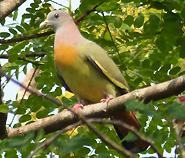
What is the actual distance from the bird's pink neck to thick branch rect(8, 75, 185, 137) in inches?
33.6

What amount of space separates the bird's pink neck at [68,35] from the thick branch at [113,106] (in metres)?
0.85

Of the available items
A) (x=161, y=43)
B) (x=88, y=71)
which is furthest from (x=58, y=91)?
(x=161, y=43)

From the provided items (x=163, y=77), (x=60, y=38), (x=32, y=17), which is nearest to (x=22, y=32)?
(x=32, y=17)

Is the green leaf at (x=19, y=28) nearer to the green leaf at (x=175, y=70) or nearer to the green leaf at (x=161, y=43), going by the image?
the green leaf at (x=161, y=43)

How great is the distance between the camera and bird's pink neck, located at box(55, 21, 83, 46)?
3.23 metres

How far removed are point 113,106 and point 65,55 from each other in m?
0.93

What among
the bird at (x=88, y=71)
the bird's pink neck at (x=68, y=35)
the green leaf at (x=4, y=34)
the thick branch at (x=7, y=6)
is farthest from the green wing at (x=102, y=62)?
the green leaf at (x=4, y=34)

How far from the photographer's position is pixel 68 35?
3.34 metres

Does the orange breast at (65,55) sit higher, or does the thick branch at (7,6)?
the thick branch at (7,6)

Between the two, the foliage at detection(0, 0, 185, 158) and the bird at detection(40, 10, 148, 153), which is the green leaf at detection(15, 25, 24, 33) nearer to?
the foliage at detection(0, 0, 185, 158)

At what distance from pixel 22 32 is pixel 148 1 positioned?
165cm

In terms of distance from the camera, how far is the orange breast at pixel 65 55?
10.2 feet

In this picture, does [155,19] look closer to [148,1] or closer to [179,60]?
[148,1]

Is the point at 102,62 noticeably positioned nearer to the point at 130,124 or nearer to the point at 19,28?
the point at 130,124
